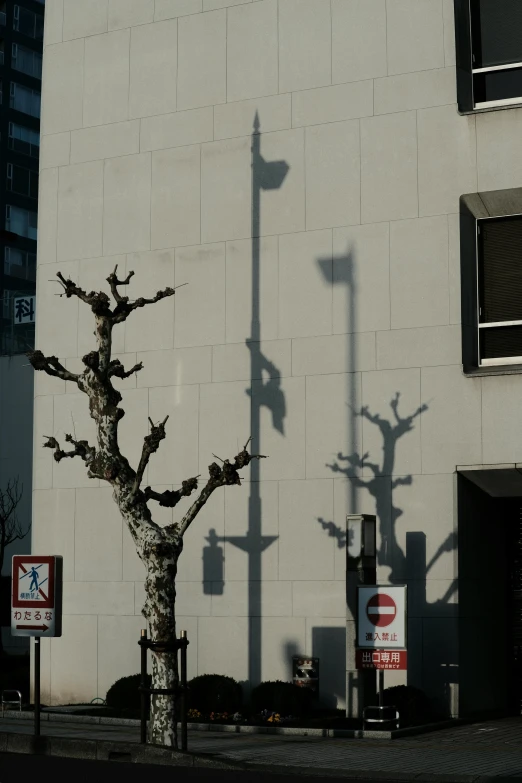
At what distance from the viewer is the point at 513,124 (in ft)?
67.7

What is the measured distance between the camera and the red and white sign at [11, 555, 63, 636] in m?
16.2

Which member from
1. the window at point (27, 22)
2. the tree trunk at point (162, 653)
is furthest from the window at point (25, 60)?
the tree trunk at point (162, 653)

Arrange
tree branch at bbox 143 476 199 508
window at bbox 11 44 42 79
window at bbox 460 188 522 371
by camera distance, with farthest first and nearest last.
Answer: window at bbox 11 44 42 79 → window at bbox 460 188 522 371 → tree branch at bbox 143 476 199 508

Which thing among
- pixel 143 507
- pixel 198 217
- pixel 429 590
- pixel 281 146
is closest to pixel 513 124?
pixel 281 146

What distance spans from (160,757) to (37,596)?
8.81 feet

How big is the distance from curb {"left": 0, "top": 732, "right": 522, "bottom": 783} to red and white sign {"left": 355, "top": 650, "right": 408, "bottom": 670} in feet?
12.7

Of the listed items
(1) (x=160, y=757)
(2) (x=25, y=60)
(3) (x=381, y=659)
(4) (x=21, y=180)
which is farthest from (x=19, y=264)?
(1) (x=160, y=757)

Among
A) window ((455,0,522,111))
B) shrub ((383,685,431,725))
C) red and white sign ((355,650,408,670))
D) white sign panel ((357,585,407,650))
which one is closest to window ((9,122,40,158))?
window ((455,0,522,111))

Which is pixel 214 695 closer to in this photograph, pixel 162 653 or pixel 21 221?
pixel 162 653

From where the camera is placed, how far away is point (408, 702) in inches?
750

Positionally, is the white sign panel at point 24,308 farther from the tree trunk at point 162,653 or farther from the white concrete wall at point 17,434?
the tree trunk at point 162,653

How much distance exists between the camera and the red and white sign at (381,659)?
18062 mm

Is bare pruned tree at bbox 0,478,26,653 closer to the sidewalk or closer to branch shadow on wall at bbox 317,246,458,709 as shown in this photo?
branch shadow on wall at bbox 317,246,458,709

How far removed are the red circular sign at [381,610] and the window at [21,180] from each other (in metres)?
54.8
